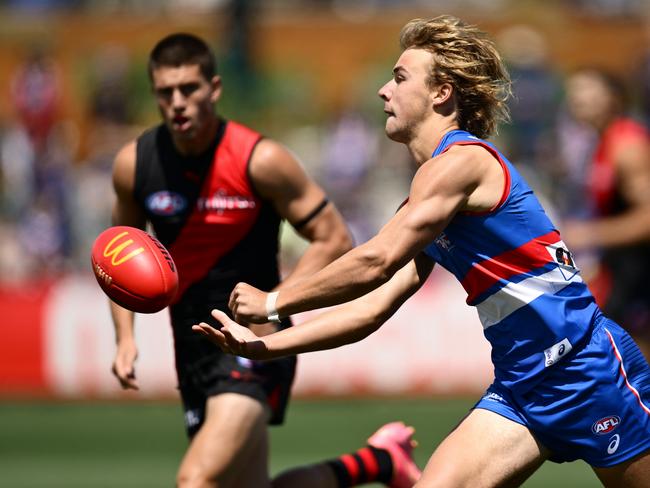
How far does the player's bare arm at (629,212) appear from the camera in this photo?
766 cm

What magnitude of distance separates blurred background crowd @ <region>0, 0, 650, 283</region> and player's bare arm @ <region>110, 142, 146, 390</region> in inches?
313

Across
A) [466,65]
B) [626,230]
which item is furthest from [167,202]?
[626,230]

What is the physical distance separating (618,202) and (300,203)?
2897 millimetres

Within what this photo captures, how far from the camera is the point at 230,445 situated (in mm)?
5426

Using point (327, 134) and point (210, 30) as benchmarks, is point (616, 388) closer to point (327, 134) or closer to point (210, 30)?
point (327, 134)

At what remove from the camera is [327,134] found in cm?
1684

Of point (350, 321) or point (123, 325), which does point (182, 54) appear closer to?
point (123, 325)

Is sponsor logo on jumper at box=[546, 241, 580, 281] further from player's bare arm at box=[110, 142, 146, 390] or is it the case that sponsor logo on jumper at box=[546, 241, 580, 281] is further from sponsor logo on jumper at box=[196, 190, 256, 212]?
player's bare arm at box=[110, 142, 146, 390]

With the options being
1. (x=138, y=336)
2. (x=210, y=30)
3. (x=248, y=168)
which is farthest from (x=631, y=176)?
(x=210, y=30)

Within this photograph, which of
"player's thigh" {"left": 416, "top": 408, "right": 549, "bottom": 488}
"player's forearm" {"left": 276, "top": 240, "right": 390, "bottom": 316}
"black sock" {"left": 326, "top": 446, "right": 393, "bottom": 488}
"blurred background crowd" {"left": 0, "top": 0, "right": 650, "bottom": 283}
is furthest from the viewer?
"blurred background crowd" {"left": 0, "top": 0, "right": 650, "bottom": 283}

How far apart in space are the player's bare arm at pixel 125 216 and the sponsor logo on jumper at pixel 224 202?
14.9 inches

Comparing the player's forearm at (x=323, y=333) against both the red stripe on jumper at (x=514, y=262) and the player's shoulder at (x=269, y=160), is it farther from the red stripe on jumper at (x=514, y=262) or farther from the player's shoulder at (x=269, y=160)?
the player's shoulder at (x=269, y=160)

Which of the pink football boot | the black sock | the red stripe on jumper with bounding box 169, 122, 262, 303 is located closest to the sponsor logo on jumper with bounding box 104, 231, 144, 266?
the red stripe on jumper with bounding box 169, 122, 262, 303

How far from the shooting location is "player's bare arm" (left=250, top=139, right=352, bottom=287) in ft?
19.0
